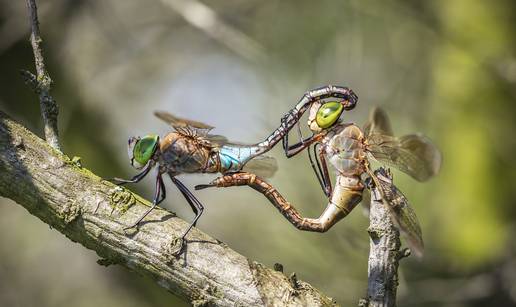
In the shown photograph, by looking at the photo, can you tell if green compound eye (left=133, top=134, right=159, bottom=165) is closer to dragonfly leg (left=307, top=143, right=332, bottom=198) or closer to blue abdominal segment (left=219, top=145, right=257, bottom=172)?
blue abdominal segment (left=219, top=145, right=257, bottom=172)

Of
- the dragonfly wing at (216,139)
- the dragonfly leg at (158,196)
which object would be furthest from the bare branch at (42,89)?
the dragonfly wing at (216,139)

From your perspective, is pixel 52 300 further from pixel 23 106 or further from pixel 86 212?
pixel 86 212

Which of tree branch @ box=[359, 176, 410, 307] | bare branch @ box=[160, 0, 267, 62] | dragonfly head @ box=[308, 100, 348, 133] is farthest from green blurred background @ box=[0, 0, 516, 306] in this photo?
tree branch @ box=[359, 176, 410, 307]

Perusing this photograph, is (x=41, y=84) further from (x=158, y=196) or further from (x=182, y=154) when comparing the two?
(x=182, y=154)

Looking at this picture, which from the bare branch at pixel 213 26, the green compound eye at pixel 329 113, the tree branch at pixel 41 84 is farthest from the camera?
the bare branch at pixel 213 26

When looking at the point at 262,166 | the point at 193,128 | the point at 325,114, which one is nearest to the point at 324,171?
the point at 325,114

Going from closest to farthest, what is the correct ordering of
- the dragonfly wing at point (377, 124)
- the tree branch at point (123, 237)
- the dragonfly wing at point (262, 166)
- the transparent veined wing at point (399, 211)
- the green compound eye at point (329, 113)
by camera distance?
the tree branch at point (123, 237)
the transparent veined wing at point (399, 211)
the green compound eye at point (329, 113)
the dragonfly wing at point (377, 124)
the dragonfly wing at point (262, 166)

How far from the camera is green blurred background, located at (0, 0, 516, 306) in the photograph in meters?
4.94

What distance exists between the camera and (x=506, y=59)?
17.0ft

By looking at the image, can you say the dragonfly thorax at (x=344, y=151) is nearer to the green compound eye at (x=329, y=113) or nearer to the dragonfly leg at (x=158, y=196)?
the green compound eye at (x=329, y=113)

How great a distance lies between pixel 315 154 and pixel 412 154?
0.47 metres

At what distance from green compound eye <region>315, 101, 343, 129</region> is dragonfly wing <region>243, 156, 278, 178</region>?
43 cm

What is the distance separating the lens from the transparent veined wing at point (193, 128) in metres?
3.01

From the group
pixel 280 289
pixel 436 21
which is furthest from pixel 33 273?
pixel 280 289
